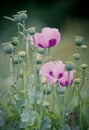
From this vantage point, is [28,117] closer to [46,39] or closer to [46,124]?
[46,124]

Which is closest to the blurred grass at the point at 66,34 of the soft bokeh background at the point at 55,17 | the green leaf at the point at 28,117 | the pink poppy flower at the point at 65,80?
the soft bokeh background at the point at 55,17

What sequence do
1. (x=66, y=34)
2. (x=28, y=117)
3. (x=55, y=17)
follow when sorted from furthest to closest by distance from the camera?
(x=55, y=17)
(x=66, y=34)
(x=28, y=117)

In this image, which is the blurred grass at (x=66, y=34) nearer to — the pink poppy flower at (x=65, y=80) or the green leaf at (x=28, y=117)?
the pink poppy flower at (x=65, y=80)

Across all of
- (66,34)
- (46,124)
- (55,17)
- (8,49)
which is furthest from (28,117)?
(55,17)

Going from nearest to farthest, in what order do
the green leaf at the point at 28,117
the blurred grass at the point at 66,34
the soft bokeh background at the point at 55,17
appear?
1. the green leaf at the point at 28,117
2. the blurred grass at the point at 66,34
3. the soft bokeh background at the point at 55,17

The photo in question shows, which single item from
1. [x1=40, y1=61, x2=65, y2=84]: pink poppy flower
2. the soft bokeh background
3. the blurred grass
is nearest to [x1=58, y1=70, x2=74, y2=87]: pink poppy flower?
[x1=40, y1=61, x2=65, y2=84]: pink poppy flower

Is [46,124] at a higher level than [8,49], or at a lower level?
lower
